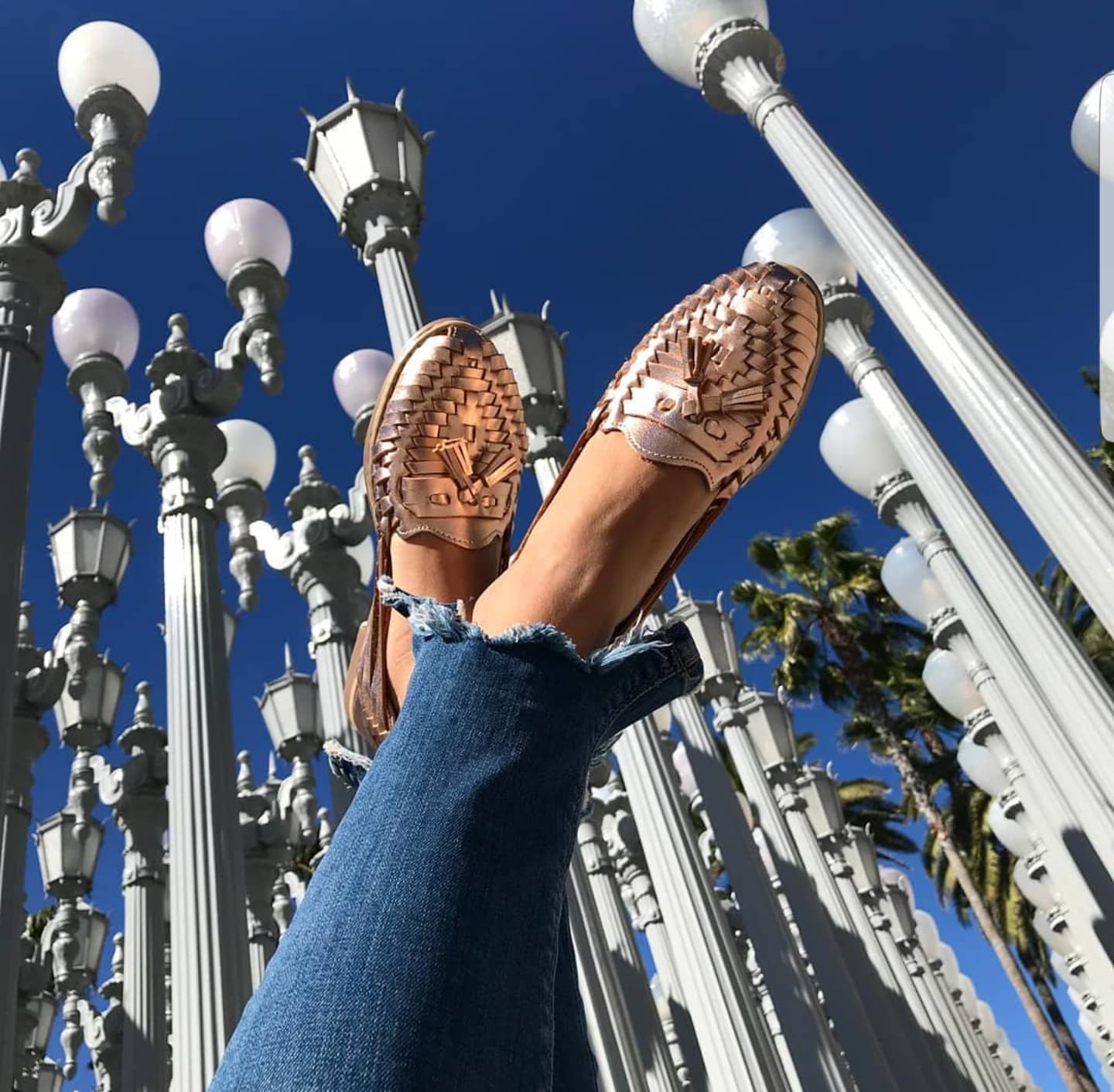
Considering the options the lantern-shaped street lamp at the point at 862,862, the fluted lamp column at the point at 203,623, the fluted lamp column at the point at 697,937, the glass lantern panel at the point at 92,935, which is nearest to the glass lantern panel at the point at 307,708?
the fluted lamp column at the point at 203,623

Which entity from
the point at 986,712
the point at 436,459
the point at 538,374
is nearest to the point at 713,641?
the point at 986,712

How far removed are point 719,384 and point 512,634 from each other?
0.50 metres

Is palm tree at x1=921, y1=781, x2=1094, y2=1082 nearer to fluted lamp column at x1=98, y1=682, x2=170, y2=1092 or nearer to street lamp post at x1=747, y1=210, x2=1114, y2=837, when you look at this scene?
street lamp post at x1=747, y1=210, x2=1114, y2=837

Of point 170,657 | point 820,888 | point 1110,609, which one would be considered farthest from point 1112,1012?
point 170,657

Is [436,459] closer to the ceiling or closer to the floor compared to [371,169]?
closer to the floor

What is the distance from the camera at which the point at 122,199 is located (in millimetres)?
4734

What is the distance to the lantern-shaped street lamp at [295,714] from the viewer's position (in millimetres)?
8109

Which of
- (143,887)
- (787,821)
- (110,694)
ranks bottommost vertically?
(143,887)

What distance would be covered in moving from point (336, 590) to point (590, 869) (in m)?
6.65

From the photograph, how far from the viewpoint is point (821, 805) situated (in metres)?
14.9

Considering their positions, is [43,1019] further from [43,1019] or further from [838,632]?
[838,632]

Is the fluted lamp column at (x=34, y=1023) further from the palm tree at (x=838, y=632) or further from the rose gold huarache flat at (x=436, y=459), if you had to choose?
the palm tree at (x=838, y=632)

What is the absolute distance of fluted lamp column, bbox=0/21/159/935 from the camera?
3539 millimetres

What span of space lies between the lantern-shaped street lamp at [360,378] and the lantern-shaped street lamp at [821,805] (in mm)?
10262
